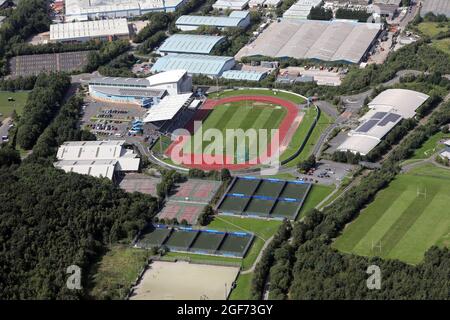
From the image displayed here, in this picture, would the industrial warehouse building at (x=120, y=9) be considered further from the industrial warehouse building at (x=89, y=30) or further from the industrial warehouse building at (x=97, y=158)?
the industrial warehouse building at (x=97, y=158)

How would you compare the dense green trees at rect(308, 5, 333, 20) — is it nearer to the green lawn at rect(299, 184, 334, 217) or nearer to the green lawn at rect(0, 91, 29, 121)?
the green lawn at rect(0, 91, 29, 121)

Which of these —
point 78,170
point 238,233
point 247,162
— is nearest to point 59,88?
point 78,170

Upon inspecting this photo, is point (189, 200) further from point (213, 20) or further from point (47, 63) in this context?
point (213, 20)

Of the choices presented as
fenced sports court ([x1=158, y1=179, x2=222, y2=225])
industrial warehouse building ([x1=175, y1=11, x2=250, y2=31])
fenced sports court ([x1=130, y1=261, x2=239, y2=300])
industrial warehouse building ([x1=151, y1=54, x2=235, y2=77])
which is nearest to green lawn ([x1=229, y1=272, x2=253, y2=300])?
fenced sports court ([x1=130, y1=261, x2=239, y2=300])

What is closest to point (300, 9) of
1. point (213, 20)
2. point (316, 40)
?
point (316, 40)

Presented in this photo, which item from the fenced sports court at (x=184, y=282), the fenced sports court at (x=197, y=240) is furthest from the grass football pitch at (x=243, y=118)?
the fenced sports court at (x=184, y=282)

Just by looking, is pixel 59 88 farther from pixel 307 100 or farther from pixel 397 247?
pixel 397 247
